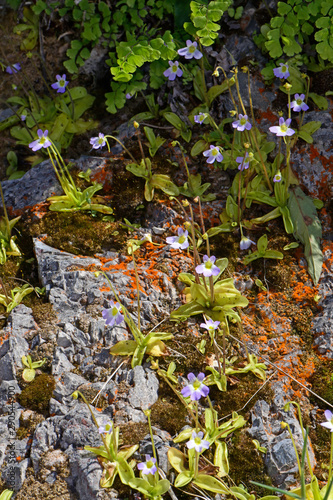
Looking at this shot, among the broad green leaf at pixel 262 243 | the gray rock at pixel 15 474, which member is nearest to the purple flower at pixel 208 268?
the broad green leaf at pixel 262 243

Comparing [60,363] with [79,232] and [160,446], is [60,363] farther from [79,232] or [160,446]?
[79,232]

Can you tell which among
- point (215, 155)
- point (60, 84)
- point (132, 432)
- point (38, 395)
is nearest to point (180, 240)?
point (215, 155)

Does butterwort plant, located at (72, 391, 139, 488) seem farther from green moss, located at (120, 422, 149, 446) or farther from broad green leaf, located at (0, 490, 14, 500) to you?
broad green leaf, located at (0, 490, 14, 500)

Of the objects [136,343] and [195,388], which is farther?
[136,343]

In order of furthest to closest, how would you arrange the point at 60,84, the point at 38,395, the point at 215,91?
the point at 60,84 → the point at 215,91 → the point at 38,395

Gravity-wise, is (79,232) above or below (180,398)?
above

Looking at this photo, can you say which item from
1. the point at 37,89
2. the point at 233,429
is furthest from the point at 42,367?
the point at 37,89
